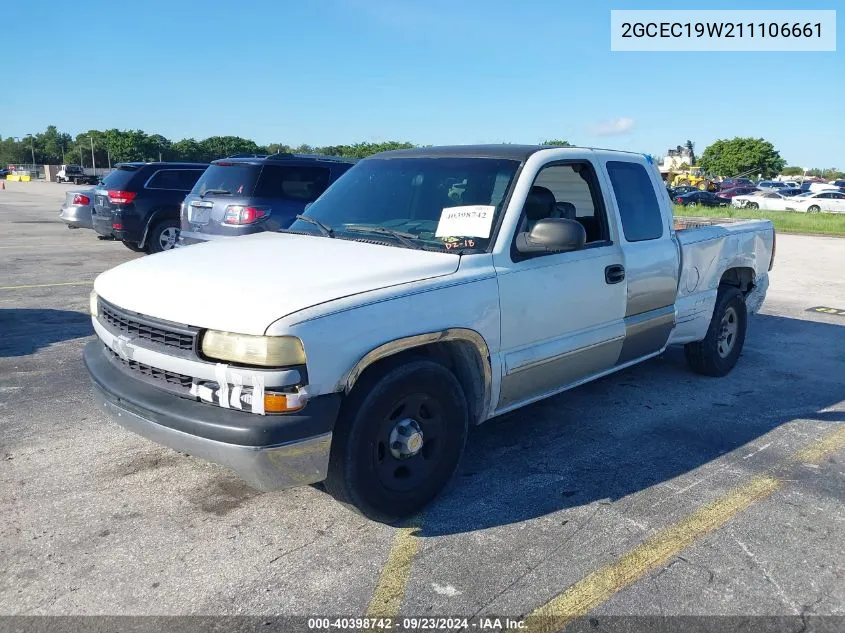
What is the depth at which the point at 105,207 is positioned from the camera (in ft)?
42.2

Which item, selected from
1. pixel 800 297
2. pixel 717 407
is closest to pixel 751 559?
pixel 717 407

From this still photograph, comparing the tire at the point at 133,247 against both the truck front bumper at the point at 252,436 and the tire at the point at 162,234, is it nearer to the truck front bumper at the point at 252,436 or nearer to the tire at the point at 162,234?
A: the tire at the point at 162,234

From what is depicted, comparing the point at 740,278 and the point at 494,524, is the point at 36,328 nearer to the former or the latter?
the point at 494,524

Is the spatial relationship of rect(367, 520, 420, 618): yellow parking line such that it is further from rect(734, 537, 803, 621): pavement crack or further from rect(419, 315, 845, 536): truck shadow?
rect(734, 537, 803, 621): pavement crack

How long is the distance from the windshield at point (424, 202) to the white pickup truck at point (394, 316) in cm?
1

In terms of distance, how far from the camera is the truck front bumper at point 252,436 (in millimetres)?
2883

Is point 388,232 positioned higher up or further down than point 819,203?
further down

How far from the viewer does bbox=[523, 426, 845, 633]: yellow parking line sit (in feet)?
9.23

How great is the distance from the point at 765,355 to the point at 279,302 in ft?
18.8

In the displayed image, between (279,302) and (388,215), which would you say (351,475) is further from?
(388,215)

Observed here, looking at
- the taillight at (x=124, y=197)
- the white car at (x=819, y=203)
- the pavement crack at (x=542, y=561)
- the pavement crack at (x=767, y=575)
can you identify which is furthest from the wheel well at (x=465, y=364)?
the white car at (x=819, y=203)

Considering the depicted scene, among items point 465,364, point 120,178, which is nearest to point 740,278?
point 465,364

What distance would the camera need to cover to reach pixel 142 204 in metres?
12.7

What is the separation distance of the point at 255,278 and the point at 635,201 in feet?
9.50
